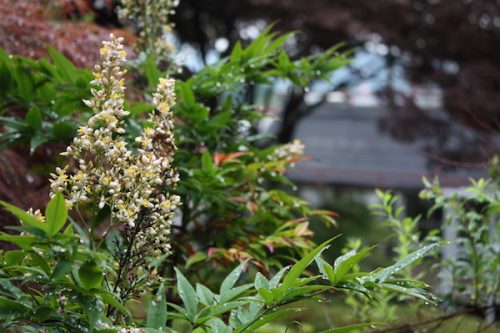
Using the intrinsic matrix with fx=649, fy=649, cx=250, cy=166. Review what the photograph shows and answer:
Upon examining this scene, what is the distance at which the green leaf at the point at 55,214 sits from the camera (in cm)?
124

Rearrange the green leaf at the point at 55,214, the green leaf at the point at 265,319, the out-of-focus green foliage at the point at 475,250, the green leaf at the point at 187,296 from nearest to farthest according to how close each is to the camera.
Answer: the green leaf at the point at 55,214 → the green leaf at the point at 265,319 → the green leaf at the point at 187,296 → the out-of-focus green foliage at the point at 475,250

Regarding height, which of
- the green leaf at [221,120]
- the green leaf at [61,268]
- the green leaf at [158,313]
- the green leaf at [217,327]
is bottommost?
the green leaf at [217,327]

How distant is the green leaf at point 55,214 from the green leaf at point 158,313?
1.16ft

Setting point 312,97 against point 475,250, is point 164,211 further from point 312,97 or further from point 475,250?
point 312,97

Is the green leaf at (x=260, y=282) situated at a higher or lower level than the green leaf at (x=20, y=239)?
lower

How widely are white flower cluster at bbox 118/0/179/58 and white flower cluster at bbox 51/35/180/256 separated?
4.08 feet

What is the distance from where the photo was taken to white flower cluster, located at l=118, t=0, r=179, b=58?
8.91ft

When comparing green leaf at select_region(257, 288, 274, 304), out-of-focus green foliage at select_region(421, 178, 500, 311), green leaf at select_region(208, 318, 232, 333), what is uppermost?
green leaf at select_region(257, 288, 274, 304)

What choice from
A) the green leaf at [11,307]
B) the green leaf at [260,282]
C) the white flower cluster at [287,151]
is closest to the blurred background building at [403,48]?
the white flower cluster at [287,151]

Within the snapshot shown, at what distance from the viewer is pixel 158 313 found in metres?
1.52

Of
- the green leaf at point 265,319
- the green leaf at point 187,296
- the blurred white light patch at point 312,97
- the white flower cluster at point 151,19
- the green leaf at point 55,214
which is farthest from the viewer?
the blurred white light patch at point 312,97

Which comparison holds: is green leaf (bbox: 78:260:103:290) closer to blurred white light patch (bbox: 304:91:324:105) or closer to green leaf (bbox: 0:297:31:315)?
green leaf (bbox: 0:297:31:315)

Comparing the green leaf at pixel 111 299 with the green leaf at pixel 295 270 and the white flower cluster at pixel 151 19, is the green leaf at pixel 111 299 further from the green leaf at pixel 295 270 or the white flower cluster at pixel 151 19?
the white flower cluster at pixel 151 19

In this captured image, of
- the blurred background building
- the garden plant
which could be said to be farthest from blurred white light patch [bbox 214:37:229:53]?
the garden plant
